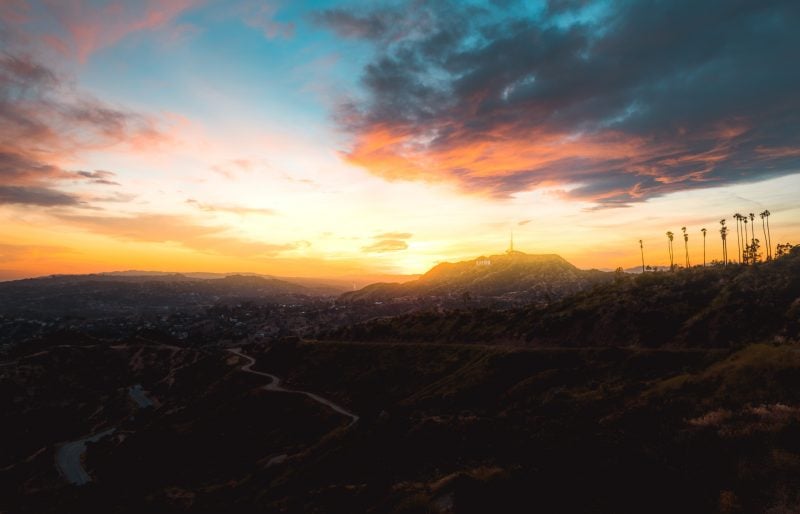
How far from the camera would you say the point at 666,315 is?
88.4 metres

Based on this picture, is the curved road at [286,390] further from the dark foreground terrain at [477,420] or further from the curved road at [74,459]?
the curved road at [74,459]

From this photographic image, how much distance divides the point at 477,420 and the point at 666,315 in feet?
185

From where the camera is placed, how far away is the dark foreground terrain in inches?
1107

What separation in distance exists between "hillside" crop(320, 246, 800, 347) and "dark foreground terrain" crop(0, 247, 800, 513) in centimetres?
58

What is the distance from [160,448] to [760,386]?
10603cm

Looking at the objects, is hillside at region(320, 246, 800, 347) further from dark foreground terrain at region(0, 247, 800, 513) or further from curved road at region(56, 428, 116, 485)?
curved road at region(56, 428, 116, 485)

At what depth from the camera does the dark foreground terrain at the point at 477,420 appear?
2811cm

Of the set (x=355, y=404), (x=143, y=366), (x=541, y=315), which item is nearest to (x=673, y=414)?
(x=355, y=404)

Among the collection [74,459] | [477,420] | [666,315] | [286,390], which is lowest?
[74,459]

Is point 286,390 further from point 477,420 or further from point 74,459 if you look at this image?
point 477,420

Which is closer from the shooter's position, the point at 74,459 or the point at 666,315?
the point at 666,315

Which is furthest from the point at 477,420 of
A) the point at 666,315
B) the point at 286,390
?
the point at 286,390

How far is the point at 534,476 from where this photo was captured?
1187 inches

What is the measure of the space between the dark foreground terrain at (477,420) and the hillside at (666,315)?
0.58 metres
